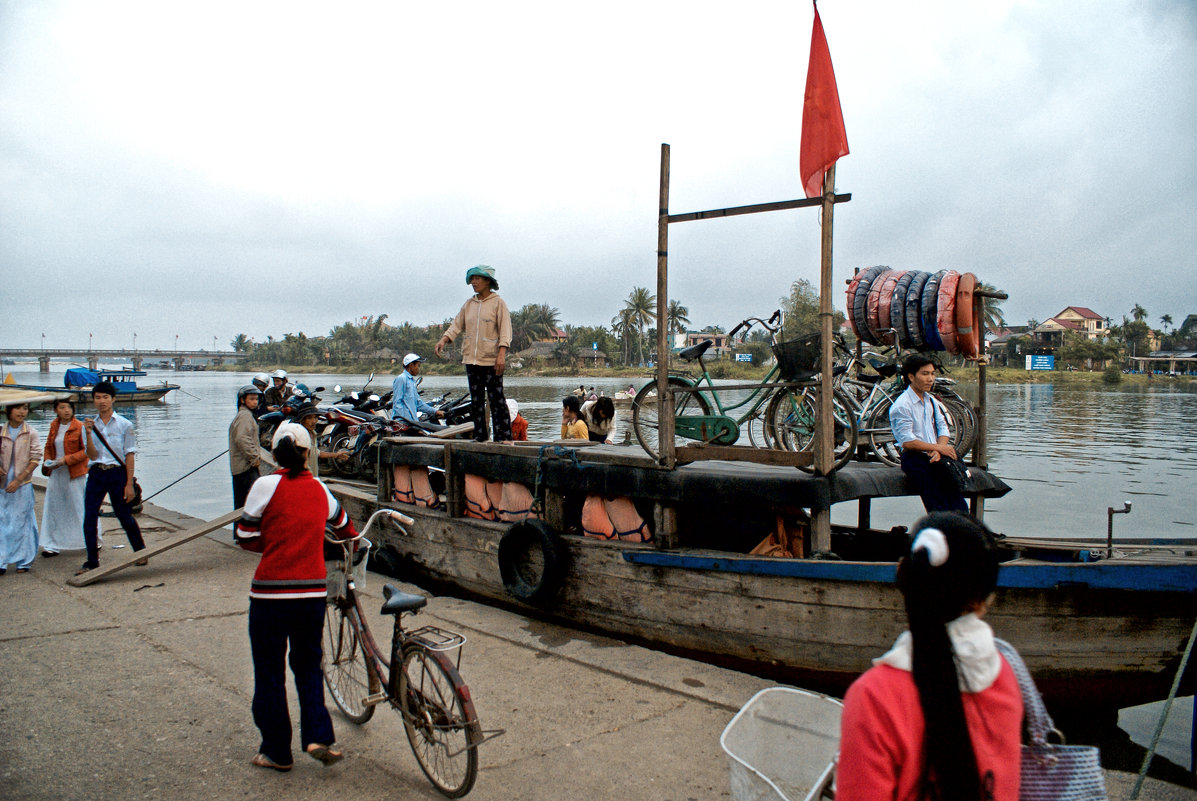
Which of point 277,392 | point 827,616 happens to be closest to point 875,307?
point 827,616

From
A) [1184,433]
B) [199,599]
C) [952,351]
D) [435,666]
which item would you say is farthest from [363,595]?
[1184,433]

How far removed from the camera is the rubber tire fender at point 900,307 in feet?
20.2

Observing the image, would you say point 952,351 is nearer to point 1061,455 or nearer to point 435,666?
point 435,666

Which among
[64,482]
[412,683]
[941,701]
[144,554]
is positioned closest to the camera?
[941,701]

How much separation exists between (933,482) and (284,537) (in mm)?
4016

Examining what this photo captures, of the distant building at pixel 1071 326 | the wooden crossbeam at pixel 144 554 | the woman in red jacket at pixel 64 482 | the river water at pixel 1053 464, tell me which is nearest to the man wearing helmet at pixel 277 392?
Result: the river water at pixel 1053 464

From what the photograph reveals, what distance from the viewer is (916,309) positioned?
6.06m

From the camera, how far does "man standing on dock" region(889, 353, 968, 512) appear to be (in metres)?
5.04

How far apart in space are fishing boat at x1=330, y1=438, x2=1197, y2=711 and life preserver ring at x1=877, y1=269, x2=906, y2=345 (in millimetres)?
1198

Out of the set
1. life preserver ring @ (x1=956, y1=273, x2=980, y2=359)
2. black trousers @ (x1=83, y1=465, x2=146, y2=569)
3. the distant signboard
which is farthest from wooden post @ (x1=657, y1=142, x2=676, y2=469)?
Answer: the distant signboard

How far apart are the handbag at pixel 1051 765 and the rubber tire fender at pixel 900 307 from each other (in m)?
5.04

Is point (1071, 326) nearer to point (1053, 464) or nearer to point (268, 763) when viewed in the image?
point (1053, 464)

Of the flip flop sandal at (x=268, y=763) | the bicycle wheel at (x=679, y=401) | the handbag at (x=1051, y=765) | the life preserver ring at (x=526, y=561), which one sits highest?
the bicycle wheel at (x=679, y=401)

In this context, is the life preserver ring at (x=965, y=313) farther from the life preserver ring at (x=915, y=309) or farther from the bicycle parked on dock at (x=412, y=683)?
the bicycle parked on dock at (x=412, y=683)
